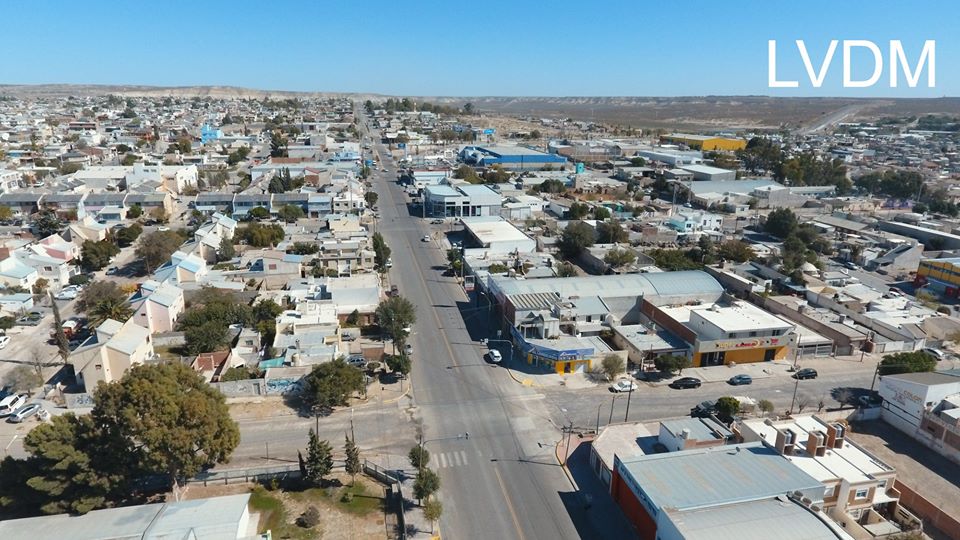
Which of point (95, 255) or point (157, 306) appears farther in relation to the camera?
point (95, 255)

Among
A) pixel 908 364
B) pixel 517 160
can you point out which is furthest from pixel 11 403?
pixel 517 160

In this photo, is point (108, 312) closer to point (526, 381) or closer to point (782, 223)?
point (526, 381)

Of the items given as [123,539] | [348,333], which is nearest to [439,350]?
[348,333]

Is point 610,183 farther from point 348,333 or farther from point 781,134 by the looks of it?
point 781,134

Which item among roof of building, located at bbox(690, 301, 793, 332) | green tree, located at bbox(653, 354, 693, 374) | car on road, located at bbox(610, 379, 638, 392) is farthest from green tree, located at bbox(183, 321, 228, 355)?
roof of building, located at bbox(690, 301, 793, 332)

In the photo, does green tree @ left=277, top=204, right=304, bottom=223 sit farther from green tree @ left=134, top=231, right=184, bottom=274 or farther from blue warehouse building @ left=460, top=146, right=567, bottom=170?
blue warehouse building @ left=460, top=146, right=567, bottom=170
